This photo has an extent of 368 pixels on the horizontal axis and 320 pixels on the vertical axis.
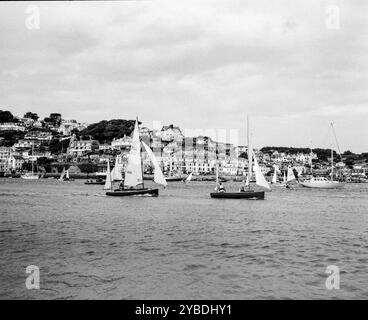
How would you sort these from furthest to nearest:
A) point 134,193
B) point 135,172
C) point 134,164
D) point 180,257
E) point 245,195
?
point 245,195 < point 134,193 < point 135,172 < point 134,164 < point 180,257

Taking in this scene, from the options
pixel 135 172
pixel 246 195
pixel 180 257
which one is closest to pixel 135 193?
pixel 135 172

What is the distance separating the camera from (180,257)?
1945 cm

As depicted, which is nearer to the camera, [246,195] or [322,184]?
[246,195]

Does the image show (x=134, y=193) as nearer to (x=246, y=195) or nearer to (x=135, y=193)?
(x=135, y=193)

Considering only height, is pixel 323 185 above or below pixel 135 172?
below

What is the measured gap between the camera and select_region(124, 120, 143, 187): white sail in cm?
5209

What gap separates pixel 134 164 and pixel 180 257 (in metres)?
33.8

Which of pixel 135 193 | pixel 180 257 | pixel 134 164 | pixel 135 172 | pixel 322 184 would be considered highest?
pixel 134 164

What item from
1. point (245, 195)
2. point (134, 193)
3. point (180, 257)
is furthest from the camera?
point (245, 195)

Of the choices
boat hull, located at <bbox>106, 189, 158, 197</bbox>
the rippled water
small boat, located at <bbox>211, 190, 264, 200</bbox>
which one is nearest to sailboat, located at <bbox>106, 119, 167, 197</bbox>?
boat hull, located at <bbox>106, 189, 158, 197</bbox>

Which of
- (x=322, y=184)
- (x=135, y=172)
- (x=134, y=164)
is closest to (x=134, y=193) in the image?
(x=135, y=172)

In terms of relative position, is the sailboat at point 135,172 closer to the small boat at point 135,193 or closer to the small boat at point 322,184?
the small boat at point 135,193

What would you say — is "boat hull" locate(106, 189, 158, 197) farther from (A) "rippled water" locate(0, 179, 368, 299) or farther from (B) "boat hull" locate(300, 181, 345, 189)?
(B) "boat hull" locate(300, 181, 345, 189)
